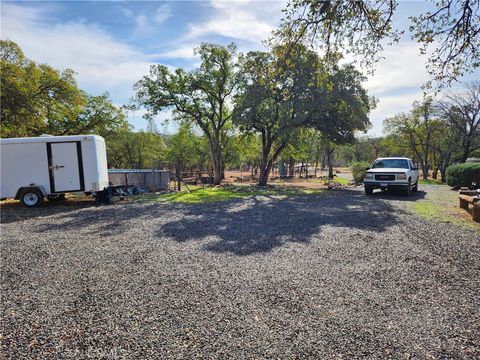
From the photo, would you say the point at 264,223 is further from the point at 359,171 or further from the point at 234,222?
the point at 359,171

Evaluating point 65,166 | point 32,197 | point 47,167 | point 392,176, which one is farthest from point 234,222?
point 392,176

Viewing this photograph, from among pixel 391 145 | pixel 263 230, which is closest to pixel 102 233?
pixel 263 230

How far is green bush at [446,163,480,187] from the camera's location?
15.8 metres

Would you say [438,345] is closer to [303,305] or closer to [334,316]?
[334,316]

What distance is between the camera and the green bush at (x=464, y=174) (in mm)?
15788

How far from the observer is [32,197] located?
11.7 m

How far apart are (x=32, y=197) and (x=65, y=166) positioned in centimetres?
187

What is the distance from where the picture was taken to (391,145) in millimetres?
40750

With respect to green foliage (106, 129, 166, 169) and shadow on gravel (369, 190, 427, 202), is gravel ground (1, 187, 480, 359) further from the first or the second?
green foliage (106, 129, 166, 169)

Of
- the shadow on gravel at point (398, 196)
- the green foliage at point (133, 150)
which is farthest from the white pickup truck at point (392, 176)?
the green foliage at point (133, 150)

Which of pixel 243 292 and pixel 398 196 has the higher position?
pixel 243 292

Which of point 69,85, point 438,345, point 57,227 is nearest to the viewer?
point 438,345

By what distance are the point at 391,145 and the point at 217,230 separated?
132 feet

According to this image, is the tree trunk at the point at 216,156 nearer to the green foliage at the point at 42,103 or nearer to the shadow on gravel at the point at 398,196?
the green foliage at the point at 42,103
